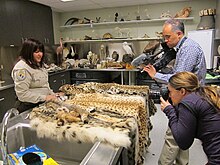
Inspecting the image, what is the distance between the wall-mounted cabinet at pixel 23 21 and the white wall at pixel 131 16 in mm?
793

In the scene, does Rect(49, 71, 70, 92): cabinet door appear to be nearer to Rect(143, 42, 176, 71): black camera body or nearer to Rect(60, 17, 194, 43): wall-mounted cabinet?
Rect(60, 17, 194, 43): wall-mounted cabinet

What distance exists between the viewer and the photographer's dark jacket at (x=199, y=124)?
1100 millimetres

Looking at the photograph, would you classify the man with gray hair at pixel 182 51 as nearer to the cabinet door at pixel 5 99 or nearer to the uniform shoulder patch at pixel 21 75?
the uniform shoulder patch at pixel 21 75

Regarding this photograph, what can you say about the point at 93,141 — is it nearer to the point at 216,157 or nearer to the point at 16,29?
the point at 216,157

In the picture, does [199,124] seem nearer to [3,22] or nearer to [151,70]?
[151,70]

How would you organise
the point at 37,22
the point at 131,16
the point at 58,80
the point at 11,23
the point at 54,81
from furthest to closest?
the point at 131,16, the point at 58,80, the point at 54,81, the point at 37,22, the point at 11,23

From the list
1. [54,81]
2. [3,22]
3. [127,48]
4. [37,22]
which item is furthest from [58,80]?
[127,48]

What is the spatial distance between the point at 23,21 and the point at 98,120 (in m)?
3.35

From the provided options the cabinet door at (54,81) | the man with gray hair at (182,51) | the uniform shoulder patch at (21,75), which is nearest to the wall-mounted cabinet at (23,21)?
the cabinet door at (54,81)

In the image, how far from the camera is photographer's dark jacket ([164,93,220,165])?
1100 millimetres

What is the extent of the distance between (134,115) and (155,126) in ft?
6.29

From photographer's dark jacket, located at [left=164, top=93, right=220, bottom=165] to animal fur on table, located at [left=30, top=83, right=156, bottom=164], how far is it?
332 millimetres

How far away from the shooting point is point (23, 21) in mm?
3826

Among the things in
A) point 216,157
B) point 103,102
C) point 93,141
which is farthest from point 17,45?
point 216,157
